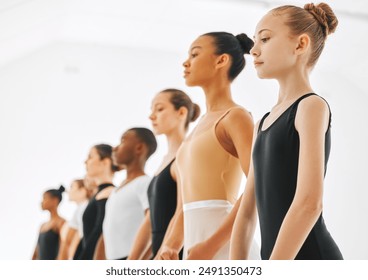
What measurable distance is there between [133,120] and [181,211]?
2630 mm

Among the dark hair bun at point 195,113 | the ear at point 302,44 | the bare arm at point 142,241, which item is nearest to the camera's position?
the ear at point 302,44

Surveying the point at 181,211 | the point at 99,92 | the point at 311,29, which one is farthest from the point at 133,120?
the point at 311,29

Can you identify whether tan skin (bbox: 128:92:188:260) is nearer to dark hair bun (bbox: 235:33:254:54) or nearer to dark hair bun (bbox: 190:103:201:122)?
dark hair bun (bbox: 190:103:201:122)

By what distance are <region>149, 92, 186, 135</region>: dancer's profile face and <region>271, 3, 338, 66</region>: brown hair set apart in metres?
0.80

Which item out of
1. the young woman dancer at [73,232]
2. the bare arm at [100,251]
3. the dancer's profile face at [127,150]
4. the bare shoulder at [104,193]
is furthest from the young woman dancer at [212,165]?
the young woman dancer at [73,232]

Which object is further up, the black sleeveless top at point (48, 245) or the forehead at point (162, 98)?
the forehead at point (162, 98)

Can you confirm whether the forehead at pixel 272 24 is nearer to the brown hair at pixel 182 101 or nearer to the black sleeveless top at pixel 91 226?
the brown hair at pixel 182 101

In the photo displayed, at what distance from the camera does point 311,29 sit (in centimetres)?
160

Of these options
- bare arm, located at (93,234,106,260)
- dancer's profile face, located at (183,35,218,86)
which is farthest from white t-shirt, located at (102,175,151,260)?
dancer's profile face, located at (183,35,218,86)

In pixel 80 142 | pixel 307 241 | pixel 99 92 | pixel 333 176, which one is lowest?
pixel 307 241

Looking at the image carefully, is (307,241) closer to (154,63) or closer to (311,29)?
(311,29)

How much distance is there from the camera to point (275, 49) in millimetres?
1602

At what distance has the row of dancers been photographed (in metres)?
1.43

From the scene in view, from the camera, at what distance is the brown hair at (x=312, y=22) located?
1.60 meters
